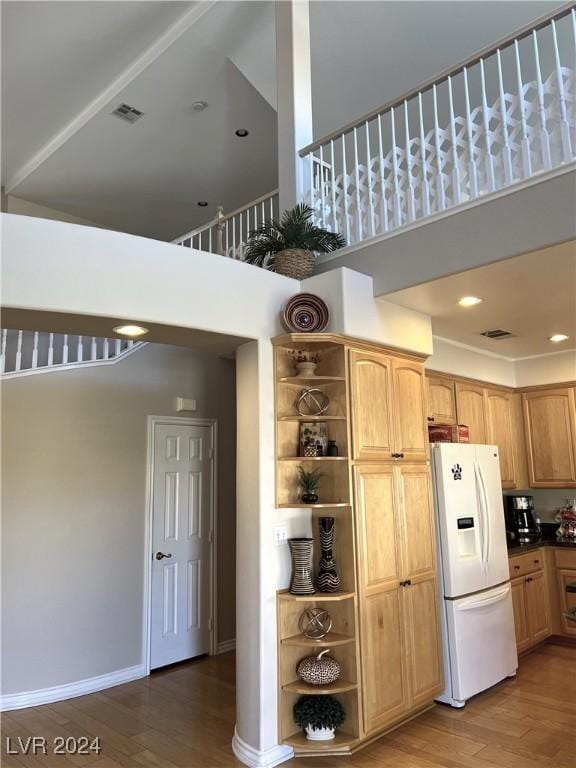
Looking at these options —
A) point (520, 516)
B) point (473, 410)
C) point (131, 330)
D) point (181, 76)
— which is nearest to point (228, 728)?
point (131, 330)

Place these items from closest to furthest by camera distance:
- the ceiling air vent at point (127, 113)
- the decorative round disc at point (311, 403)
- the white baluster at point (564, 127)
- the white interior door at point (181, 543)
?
the white baluster at point (564, 127) < the decorative round disc at point (311, 403) < the white interior door at point (181, 543) < the ceiling air vent at point (127, 113)

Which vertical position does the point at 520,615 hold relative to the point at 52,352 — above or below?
below

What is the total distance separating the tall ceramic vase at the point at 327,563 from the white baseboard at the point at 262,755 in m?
0.87

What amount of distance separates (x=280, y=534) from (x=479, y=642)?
1803mm

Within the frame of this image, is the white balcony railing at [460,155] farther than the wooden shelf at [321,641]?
No

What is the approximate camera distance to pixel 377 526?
133 inches

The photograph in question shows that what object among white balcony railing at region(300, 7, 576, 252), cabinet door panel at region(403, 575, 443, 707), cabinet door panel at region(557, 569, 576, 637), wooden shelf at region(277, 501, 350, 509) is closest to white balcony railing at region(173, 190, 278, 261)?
white balcony railing at region(300, 7, 576, 252)

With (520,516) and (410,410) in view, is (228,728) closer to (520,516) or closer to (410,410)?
(410,410)

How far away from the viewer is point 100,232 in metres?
2.79

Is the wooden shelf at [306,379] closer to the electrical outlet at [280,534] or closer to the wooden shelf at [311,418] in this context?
the wooden shelf at [311,418]

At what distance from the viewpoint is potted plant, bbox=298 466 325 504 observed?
10.6ft

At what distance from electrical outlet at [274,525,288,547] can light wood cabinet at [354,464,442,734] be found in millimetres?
456

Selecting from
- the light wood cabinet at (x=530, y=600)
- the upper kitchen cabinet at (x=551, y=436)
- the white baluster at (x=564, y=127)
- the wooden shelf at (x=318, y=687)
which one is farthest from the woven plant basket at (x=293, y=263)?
the upper kitchen cabinet at (x=551, y=436)

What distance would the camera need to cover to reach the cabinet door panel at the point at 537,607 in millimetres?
4711
